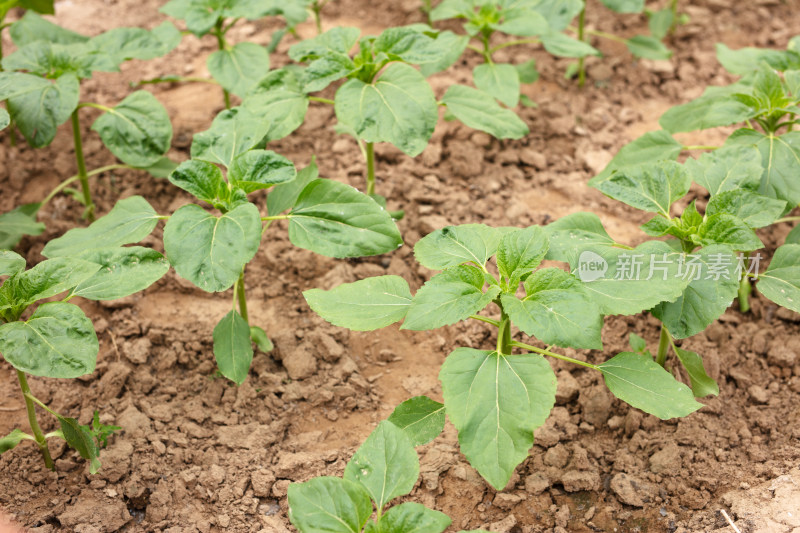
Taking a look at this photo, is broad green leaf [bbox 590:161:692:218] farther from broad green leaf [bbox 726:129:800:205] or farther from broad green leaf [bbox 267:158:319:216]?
broad green leaf [bbox 267:158:319:216]

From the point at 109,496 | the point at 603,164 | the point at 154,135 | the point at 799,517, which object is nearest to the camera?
the point at 799,517

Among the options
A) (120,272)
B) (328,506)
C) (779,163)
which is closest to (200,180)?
(120,272)

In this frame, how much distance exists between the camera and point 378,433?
2.76 metres

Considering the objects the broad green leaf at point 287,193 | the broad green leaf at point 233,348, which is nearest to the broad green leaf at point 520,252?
the broad green leaf at point 287,193

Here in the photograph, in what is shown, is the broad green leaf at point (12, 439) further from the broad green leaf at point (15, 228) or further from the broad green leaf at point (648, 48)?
the broad green leaf at point (648, 48)

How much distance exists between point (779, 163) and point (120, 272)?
3.12m

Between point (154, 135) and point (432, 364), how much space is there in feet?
6.56

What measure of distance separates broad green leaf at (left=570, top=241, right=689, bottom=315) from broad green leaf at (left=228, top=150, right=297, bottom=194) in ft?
4.33

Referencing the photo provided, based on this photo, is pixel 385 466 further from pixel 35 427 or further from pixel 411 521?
pixel 35 427

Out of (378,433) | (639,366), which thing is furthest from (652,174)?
(378,433)

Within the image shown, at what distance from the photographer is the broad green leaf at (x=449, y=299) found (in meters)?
2.74

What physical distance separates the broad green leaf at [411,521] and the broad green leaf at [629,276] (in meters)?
0.99

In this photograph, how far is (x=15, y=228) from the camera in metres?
4.01

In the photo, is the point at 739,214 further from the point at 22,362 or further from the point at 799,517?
the point at 22,362
